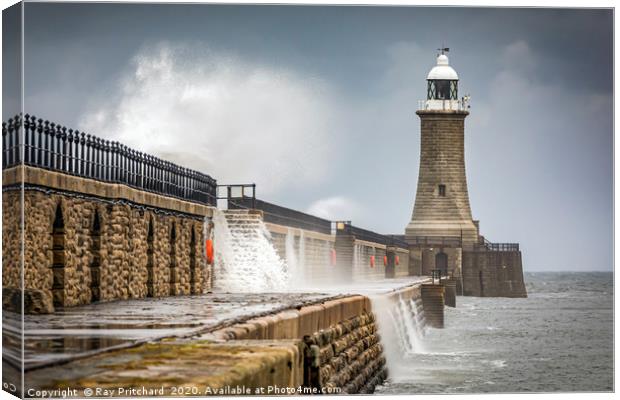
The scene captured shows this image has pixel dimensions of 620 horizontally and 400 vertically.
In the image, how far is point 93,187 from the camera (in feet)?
65.5

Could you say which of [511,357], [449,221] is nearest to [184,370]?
[511,357]

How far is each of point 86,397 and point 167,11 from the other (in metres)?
7.21

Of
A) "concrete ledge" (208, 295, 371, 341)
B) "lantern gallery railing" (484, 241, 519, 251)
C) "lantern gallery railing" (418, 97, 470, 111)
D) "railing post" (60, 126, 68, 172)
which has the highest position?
"lantern gallery railing" (418, 97, 470, 111)

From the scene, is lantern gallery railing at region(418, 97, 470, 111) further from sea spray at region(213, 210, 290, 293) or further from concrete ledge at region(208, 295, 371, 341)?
concrete ledge at region(208, 295, 371, 341)

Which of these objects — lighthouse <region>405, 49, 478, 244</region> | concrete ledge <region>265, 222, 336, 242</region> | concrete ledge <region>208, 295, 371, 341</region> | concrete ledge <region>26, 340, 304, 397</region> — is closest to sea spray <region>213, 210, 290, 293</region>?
concrete ledge <region>265, 222, 336, 242</region>

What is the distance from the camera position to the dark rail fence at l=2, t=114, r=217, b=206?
574 inches

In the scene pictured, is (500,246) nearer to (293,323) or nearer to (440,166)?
(440,166)

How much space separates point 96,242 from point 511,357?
11.8m

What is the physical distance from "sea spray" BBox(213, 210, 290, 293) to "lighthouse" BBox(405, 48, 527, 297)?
32891mm

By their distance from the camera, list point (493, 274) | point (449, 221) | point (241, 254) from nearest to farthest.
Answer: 1. point (241, 254)
2. point (449, 221)
3. point (493, 274)

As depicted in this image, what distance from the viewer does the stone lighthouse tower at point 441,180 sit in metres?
67.5

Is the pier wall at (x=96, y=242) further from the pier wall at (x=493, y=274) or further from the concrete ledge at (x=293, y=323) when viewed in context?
the pier wall at (x=493, y=274)

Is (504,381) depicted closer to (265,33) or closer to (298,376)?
(265,33)

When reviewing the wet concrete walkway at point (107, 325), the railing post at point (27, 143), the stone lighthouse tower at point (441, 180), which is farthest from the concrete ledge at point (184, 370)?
the stone lighthouse tower at point (441, 180)
